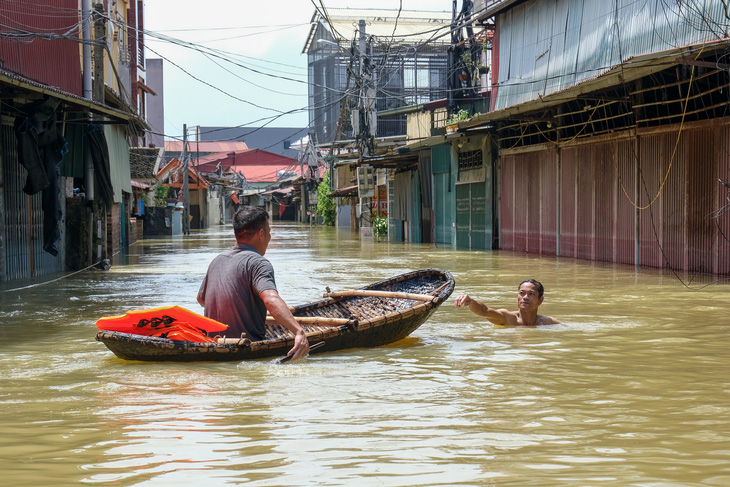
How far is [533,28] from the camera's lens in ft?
80.3

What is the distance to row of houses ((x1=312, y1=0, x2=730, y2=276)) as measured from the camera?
1550cm

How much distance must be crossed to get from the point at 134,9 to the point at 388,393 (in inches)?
1498

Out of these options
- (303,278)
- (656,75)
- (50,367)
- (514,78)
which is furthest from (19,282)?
(514,78)

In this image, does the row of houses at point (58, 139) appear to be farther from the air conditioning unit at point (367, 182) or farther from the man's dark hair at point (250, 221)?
the air conditioning unit at point (367, 182)

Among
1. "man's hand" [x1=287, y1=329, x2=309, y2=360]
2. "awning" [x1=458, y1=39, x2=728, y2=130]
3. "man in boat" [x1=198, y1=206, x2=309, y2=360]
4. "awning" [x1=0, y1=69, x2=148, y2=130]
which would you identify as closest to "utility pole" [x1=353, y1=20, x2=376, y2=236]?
"awning" [x1=458, y1=39, x2=728, y2=130]

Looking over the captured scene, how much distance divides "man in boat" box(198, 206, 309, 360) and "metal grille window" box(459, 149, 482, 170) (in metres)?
21.1

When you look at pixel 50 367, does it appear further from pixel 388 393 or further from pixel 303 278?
pixel 303 278

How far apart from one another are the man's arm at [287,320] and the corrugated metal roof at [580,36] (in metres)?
9.65

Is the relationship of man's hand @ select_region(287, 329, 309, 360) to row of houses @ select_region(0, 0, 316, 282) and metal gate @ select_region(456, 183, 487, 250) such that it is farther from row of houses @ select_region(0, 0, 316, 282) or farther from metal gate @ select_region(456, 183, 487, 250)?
metal gate @ select_region(456, 183, 487, 250)

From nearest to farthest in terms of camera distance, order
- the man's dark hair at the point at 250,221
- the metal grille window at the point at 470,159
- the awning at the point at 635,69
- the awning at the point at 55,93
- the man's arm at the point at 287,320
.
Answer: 1. the man's arm at the point at 287,320
2. the man's dark hair at the point at 250,221
3. the awning at the point at 55,93
4. the awning at the point at 635,69
5. the metal grille window at the point at 470,159

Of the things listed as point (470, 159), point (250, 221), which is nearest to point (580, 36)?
point (470, 159)

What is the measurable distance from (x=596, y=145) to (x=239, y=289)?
14573 millimetres

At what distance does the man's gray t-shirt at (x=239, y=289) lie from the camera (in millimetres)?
7441

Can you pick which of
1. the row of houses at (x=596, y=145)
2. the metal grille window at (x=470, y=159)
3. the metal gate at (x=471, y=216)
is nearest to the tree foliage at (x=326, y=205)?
the row of houses at (x=596, y=145)
